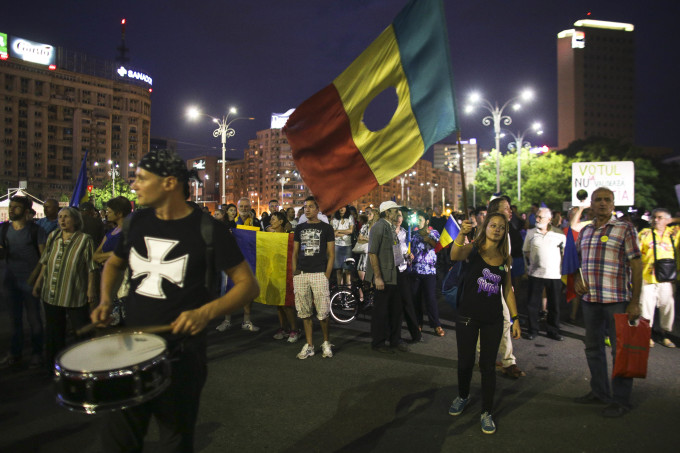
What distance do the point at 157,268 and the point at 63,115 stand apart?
13649 cm

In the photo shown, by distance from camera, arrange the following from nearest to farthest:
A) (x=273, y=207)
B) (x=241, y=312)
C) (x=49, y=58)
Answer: (x=241, y=312)
(x=273, y=207)
(x=49, y=58)

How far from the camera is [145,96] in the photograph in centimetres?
13875

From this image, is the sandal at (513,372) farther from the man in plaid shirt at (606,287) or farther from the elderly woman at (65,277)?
the elderly woman at (65,277)

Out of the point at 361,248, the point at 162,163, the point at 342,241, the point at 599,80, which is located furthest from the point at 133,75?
the point at 162,163

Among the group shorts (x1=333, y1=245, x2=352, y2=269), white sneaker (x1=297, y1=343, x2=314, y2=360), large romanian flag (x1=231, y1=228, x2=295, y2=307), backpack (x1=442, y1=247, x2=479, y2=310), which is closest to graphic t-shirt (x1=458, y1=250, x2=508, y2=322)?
backpack (x1=442, y1=247, x2=479, y2=310)

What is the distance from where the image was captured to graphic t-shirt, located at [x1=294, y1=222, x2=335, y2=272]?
6777mm

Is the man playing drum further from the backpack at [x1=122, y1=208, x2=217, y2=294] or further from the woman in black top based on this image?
the woman in black top

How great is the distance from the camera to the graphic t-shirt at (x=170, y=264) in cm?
256

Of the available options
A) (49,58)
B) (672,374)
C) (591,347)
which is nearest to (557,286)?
(672,374)

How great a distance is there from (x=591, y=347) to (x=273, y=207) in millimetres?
9642

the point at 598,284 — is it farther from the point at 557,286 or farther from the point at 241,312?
the point at 241,312

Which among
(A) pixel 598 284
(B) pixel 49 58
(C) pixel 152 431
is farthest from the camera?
(B) pixel 49 58

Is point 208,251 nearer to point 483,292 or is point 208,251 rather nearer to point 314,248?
point 483,292

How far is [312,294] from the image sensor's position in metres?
6.84
